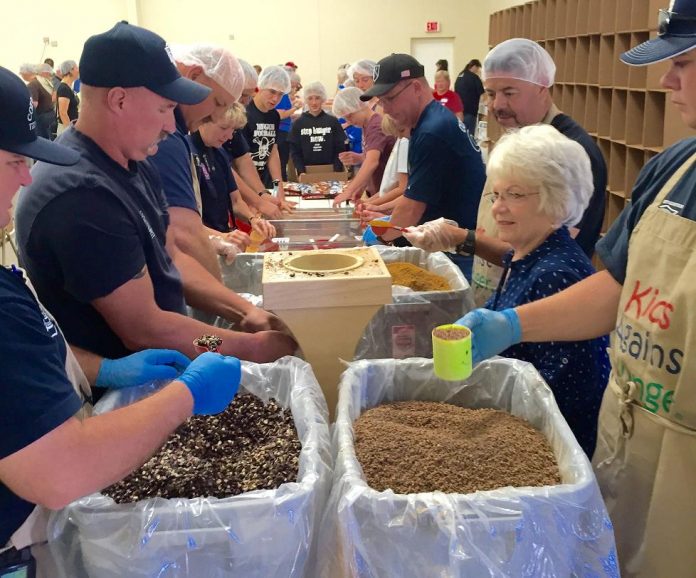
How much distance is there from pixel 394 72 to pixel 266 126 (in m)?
2.56

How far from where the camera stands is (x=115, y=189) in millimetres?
1376

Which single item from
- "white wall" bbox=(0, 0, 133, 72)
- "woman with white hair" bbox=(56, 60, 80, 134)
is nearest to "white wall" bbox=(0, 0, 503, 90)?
"white wall" bbox=(0, 0, 133, 72)

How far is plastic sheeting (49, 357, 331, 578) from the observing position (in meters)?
0.98

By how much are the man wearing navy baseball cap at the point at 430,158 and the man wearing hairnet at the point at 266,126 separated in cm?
217

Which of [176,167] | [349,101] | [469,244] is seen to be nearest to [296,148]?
[349,101]

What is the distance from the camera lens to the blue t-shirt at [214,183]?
9.59 ft

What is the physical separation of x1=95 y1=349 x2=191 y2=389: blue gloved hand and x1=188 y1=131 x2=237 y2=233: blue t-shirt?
1.54m

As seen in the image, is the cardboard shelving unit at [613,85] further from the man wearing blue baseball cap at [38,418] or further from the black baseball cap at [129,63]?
the man wearing blue baseball cap at [38,418]

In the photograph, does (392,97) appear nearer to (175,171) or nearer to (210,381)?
(175,171)

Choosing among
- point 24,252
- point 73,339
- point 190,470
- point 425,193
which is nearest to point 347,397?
point 190,470

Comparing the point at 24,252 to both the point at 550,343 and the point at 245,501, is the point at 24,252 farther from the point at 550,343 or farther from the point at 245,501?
the point at 550,343

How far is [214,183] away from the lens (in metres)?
3.06

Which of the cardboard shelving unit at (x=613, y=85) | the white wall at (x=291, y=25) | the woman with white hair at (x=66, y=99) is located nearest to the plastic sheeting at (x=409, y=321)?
the cardboard shelving unit at (x=613, y=85)

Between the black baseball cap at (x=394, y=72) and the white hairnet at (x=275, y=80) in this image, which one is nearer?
the black baseball cap at (x=394, y=72)
